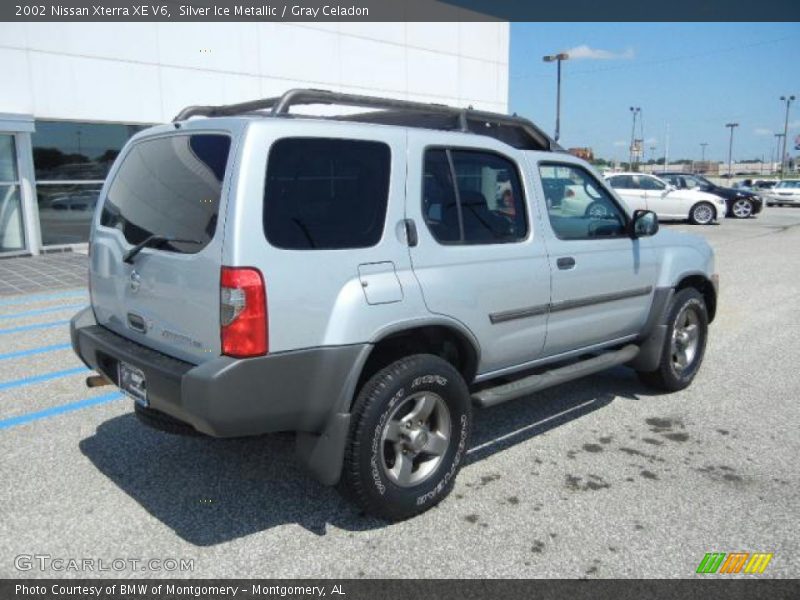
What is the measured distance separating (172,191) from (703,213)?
2159 cm

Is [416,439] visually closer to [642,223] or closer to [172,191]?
[172,191]

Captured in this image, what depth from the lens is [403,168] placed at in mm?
3252

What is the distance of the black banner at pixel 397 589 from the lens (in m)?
2.68

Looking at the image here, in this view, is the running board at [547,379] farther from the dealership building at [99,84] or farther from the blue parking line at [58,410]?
the dealership building at [99,84]

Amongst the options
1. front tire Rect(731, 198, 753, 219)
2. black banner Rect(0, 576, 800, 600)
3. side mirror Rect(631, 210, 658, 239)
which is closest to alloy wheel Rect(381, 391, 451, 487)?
black banner Rect(0, 576, 800, 600)

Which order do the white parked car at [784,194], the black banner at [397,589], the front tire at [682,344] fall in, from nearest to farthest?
the black banner at [397,589] < the front tire at [682,344] < the white parked car at [784,194]

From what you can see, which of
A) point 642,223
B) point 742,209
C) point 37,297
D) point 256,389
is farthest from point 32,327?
point 742,209

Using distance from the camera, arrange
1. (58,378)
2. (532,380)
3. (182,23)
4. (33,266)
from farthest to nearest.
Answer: (182,23), (33,266), (58,378), (532,380)

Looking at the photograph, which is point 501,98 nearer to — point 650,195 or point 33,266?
point 650,195

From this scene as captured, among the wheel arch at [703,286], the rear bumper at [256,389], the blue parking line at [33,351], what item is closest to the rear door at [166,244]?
the rear bumper at [256,389]

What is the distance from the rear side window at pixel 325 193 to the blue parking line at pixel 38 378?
3.60 metres

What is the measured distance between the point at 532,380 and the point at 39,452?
298cm

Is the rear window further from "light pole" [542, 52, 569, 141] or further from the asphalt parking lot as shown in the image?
"light pole" [542, 52, 569, 141]

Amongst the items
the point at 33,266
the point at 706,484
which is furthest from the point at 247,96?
the point at 706,484
